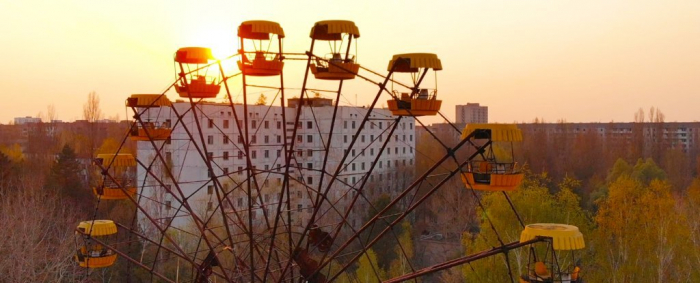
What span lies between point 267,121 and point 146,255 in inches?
460

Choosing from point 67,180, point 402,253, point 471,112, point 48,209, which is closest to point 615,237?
point 402,253

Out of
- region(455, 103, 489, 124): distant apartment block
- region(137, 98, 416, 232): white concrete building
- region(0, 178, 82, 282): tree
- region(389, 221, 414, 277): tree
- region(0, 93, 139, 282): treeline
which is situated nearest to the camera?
region(0, 178, 82, 282): tree

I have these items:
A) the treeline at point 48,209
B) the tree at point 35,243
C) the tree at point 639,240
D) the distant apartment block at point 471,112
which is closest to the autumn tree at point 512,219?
the tree at point 639,240

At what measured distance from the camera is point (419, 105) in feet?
33.9

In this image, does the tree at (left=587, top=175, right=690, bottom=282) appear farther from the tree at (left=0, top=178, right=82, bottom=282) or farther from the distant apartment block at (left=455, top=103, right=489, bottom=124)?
the distant apartment block at (left=455, top=103, right=489, bottom=124)

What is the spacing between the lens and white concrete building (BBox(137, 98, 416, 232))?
3281 cm

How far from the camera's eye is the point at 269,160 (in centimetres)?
4219

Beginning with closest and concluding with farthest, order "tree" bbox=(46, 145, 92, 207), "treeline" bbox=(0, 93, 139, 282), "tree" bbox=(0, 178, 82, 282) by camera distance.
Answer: "tree" bbox=(0, 178, 82, 282)
"treeline" bbox=(0, 93, 139, 282)
"tree" bbox=(46, 145, 92, 207)

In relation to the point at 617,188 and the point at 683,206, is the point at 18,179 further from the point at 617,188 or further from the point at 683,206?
the point at 683,206

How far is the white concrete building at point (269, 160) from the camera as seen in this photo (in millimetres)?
32812

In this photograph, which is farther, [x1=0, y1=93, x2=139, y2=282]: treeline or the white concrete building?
the white concrete building

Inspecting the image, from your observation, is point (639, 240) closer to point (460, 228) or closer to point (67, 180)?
point (460, 228)

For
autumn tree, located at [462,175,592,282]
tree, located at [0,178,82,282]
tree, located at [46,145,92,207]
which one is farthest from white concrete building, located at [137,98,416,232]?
autumn tree, located at [462,175,592,282]

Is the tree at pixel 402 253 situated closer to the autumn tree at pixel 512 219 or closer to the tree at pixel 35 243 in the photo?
the autumn tree at pixel 512 219
